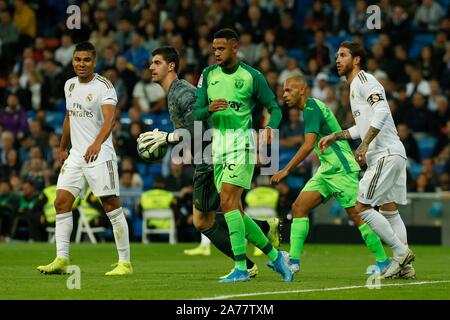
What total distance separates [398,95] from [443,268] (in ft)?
32.3

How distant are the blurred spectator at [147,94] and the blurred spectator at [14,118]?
2684 mm

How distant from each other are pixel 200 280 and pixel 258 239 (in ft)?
2.74

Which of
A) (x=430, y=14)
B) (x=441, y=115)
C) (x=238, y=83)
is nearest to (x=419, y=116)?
(x=441, y=115)

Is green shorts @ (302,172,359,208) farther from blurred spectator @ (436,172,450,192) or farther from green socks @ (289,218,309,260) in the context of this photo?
blurred spectator @ (436,172,450,192)

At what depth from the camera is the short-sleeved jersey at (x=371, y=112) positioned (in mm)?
12203

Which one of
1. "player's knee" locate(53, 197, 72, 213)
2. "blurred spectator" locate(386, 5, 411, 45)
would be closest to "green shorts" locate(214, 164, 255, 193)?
"player's knee" locate(53, 197, 72, 213)

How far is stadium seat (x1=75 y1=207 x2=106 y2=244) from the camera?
22.5 metres

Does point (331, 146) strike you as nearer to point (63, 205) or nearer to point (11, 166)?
point (63, 205)

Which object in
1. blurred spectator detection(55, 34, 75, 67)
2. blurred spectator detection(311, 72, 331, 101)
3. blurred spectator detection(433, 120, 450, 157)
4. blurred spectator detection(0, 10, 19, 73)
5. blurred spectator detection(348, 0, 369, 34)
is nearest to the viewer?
blurred spectator detection(433, 120, 450, 157)

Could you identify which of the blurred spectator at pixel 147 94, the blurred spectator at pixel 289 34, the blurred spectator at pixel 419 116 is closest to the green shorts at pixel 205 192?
the blurred spectator at pixel 419 116

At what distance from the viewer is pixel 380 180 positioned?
1236cm

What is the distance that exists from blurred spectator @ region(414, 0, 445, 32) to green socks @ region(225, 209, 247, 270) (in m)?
16.2

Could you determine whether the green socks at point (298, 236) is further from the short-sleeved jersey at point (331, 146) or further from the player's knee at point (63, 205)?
the player's knee at point (63, 205)
